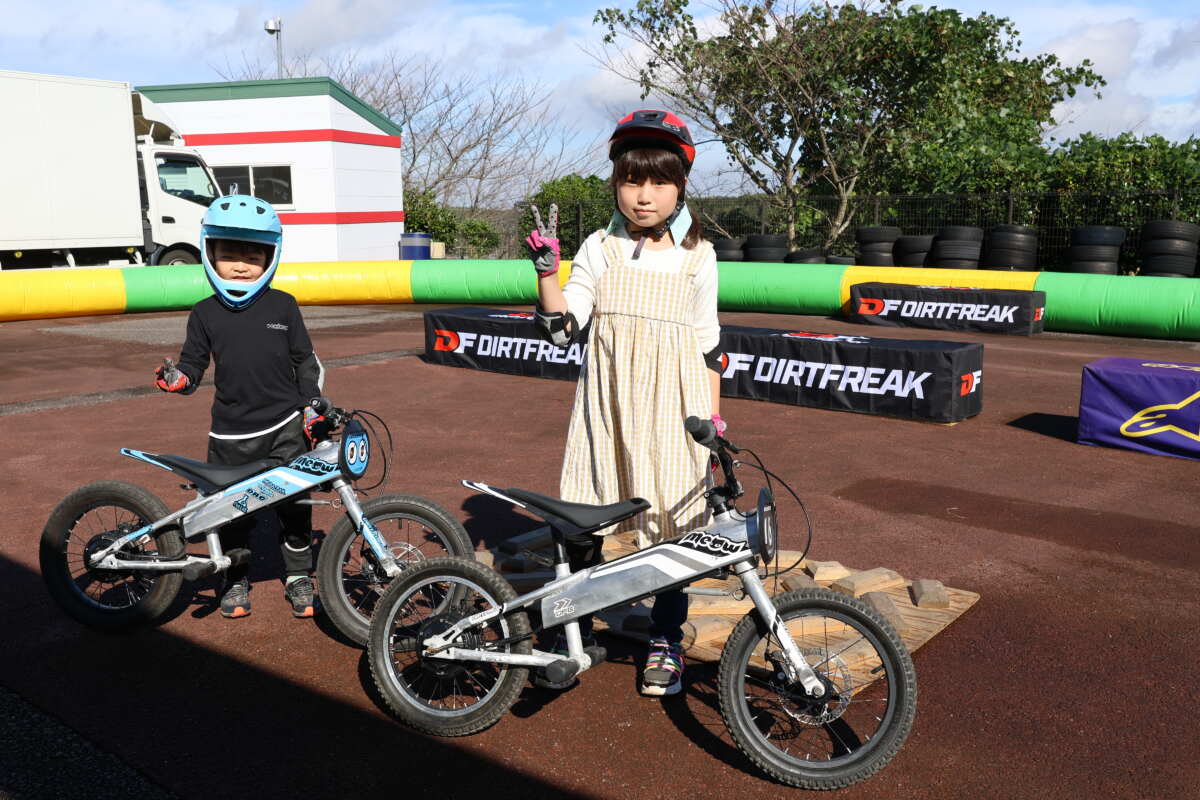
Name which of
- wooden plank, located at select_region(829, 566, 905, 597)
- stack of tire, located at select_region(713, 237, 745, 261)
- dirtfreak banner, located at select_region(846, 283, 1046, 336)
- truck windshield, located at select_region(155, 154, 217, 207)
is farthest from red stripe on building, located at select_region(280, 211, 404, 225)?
wooden plank, located at select_region(829, 566, 905, 597)

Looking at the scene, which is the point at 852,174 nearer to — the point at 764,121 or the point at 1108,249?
the point at 764,121

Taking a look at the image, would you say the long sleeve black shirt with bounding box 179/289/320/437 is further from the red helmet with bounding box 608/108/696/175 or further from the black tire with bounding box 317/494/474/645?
the red helmet with bounding box 608/108/696/175

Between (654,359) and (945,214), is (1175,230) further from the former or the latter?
(654,359)

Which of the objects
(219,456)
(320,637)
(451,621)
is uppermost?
(219,456)

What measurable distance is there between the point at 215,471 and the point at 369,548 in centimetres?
71

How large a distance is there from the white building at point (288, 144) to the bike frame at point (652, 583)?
23.1 m

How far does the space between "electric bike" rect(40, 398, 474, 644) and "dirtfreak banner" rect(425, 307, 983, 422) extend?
451 cm

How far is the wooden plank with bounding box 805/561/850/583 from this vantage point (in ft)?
16.1

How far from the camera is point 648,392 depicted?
12.9 ft

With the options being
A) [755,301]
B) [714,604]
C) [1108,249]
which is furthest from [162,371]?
[1108,249]

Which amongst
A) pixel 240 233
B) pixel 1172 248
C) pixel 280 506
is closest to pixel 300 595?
pixel 280 506

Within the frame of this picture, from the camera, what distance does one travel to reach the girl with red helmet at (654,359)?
3.90 metres

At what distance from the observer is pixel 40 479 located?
7.12 m

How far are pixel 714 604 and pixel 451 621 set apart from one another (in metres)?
1.51
